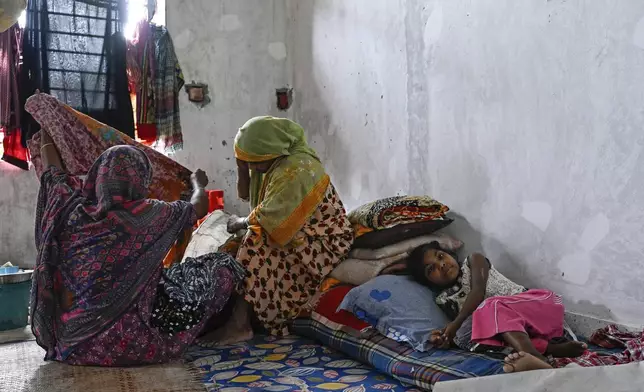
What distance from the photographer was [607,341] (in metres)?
2.74

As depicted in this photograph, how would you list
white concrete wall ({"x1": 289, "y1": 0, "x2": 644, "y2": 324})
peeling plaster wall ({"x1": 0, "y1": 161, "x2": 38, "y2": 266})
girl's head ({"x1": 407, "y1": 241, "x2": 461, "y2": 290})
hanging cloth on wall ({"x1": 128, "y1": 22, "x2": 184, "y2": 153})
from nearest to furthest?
white concrete wall ({"x1": 289, "y1": 0, "x2": 644, "y2": 324}) < girl's head ({"x1": 407, "y1": 241, "x2": 461, "y2": 290}) < peeling plaster wall ({"x1": 0, "y1": 161, "x2": 38, "y2": 266}) < hanging cloth on wall ({"x1": 128, "y1": 22, "x2": 184, "y2": 153})

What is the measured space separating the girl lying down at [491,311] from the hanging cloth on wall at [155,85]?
3.06 metres

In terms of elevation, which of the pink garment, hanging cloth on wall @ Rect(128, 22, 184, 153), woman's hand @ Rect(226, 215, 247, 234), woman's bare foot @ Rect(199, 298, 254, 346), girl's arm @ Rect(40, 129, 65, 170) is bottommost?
woman's bare foot @ Rect(199, 298, 254, 346)

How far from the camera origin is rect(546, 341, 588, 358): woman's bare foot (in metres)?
2.62

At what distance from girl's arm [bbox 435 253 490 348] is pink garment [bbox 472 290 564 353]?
0.45 ft

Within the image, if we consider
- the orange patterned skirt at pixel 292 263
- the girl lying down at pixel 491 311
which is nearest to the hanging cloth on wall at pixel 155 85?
the orange patterned skirt at pixel 292 263

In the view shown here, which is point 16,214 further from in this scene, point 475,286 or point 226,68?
point 475,286

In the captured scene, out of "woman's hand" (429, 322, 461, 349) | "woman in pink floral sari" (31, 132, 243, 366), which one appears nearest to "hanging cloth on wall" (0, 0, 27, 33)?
"woman in pink floral sari" (31, 132, 243, 366)

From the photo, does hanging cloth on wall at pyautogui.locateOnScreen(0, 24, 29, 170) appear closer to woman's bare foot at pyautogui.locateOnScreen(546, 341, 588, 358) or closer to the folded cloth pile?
the folded cloth pile

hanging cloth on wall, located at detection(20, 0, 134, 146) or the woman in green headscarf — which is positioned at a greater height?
hanging cloth on wall, located at detection(20, 0, 134, 146)

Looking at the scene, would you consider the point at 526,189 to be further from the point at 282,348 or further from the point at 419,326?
the point at 282,348

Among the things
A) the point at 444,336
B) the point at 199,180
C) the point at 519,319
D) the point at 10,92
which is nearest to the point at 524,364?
the point at 519,319

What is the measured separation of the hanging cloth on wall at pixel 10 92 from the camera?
5098mm

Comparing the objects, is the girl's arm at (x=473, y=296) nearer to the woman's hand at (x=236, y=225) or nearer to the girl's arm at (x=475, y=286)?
the girl's arm at (x=475, y=286)
